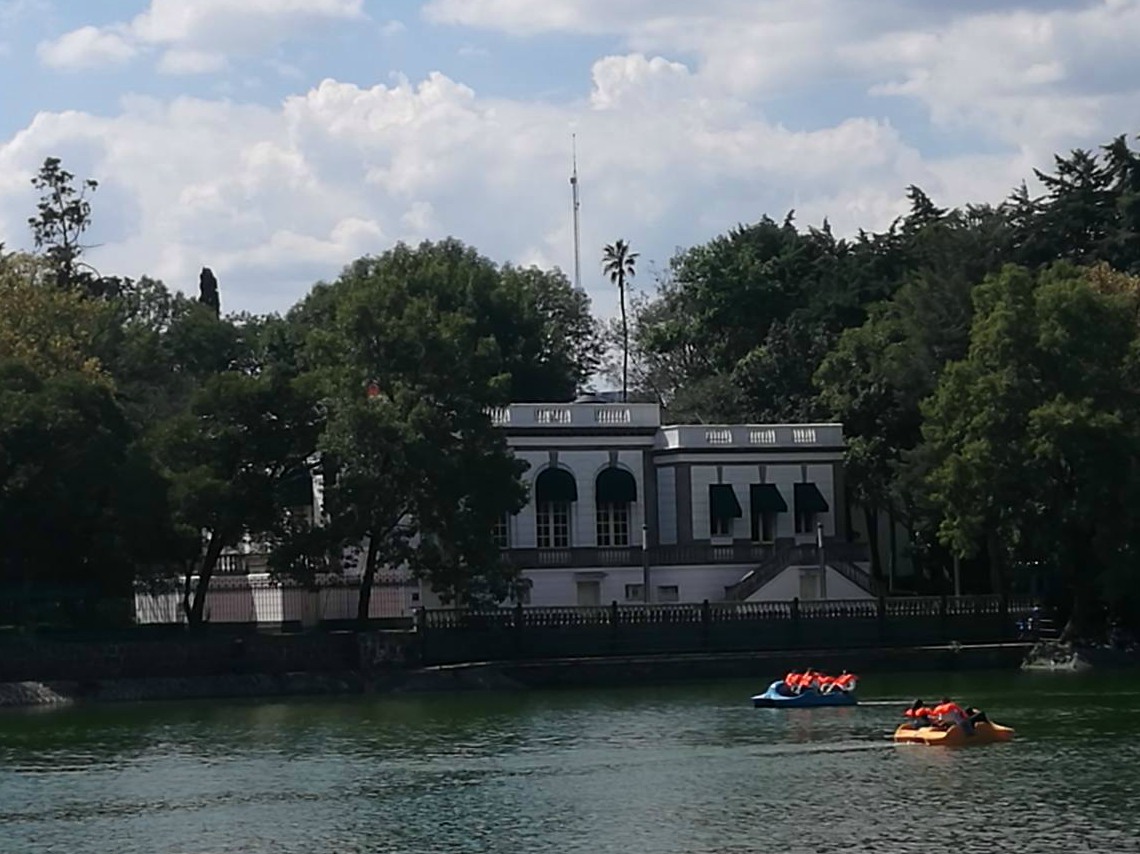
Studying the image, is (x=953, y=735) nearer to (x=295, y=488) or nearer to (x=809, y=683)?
(x=809, y=683)

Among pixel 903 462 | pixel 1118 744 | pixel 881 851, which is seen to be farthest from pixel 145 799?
pixel 903 462

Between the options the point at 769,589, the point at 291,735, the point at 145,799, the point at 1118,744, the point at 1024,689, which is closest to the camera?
the point at 145,799

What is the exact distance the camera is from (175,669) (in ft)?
227

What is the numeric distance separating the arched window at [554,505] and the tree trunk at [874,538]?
13562 mm

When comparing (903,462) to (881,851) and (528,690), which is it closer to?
(528,690)

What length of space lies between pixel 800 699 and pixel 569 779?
15.9 metres

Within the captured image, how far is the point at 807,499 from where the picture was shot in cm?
8712

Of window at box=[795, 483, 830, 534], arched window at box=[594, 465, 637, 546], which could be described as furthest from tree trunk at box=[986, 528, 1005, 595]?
arched window at box=[594, 465, 637, 546]

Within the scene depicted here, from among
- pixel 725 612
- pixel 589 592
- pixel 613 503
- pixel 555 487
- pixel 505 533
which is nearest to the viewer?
pixel 725 612

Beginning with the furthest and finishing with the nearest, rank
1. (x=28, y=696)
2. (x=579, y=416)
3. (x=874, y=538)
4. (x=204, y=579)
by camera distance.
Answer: (x=874, y=538)
(x=579, y=416)
(x=204, y=579)
(x=28, y=696)

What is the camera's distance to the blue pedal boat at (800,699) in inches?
2366

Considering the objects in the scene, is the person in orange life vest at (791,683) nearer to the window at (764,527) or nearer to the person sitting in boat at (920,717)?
the person sitting in boat at (920,717)

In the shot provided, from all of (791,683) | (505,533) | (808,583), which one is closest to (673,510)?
(808,583)

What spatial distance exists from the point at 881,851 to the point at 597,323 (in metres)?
94.8
